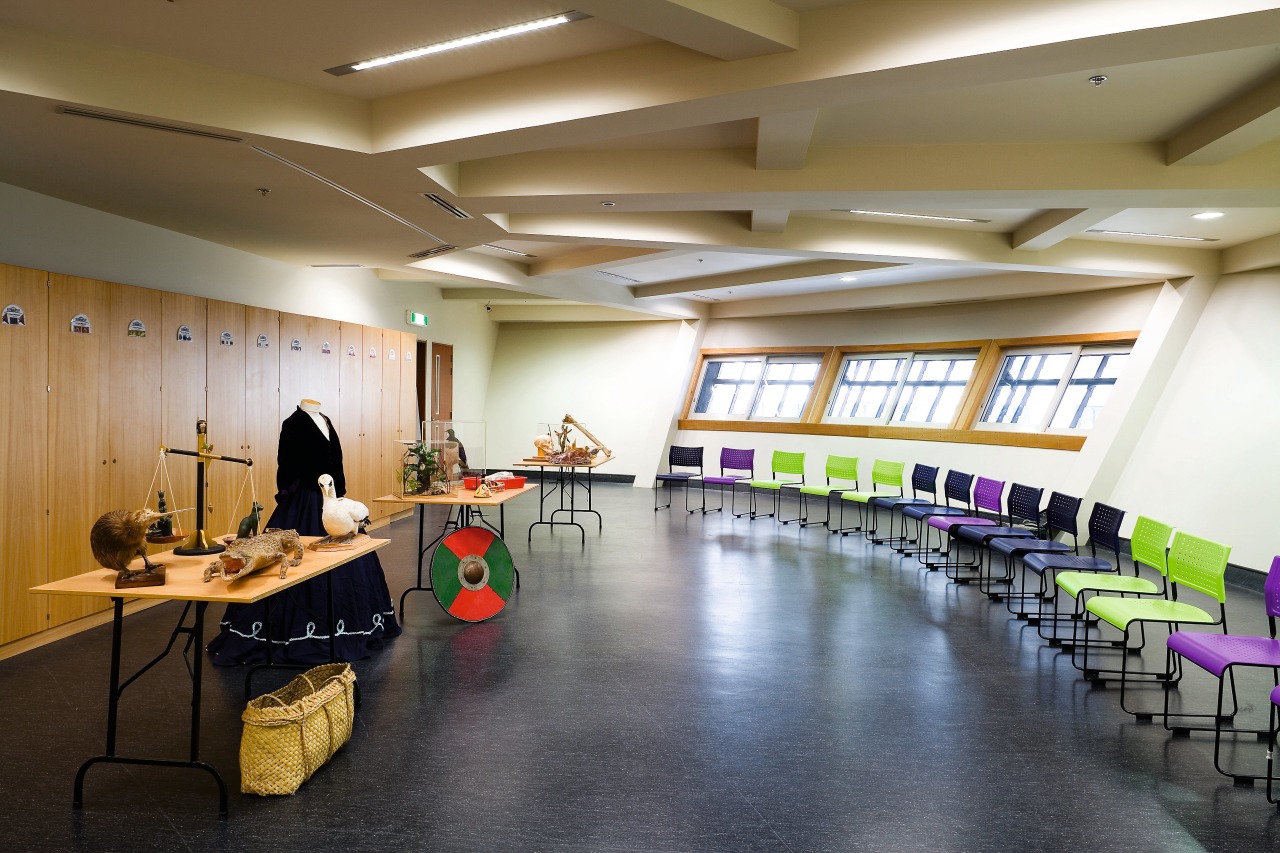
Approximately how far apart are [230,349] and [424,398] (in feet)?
17.4

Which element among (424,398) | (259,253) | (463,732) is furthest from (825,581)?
(424,398)

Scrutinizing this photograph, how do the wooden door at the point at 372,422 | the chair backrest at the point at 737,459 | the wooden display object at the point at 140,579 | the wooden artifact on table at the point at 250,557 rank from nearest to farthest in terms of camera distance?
the wooden display object at the point at 140,579, the wooden artifact on table at the point at 250,557, the wooden door at the point at 372,422, the chair backrest at the point at 737,459

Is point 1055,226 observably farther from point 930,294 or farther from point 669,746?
point 669,746

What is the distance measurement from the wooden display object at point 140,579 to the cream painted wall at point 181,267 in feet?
11.5

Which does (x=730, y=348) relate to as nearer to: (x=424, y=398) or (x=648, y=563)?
(x=424, y=398)

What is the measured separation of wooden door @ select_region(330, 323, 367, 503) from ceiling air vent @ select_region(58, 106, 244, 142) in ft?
16.1

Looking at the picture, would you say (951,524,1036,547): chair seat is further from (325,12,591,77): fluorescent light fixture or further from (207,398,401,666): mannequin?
(325,12,591,77): fluorescent light fixture

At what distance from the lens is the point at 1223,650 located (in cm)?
359

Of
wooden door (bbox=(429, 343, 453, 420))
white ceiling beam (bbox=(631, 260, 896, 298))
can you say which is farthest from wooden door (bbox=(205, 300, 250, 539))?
white ceiling beam (bbox=(631, 260, 896, 298))

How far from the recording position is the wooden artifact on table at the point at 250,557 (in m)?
3.20

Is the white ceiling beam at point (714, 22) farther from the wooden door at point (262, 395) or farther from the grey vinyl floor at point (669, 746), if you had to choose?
the wooden door at point (262, 395)

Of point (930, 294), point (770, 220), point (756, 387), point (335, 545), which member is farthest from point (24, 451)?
point (756, 387)

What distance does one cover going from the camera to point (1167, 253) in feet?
25.3

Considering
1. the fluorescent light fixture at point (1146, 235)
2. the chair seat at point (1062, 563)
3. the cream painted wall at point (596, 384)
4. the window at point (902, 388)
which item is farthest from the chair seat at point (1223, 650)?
the cream painted wall at point (596, 384)
